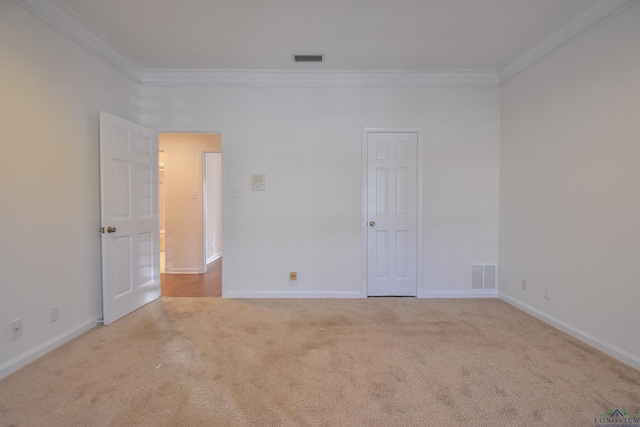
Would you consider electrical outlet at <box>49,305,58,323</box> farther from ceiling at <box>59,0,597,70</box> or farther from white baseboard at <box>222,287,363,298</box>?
ceiling at <box>59,0,597,70</box>

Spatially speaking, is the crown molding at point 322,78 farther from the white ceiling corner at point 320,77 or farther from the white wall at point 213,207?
the white wall at point 213,207

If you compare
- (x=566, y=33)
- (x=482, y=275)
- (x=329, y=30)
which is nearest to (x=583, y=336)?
(x=482, y=275)

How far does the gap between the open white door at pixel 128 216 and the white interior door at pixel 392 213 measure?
2.57m

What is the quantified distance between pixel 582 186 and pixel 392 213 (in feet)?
5.78

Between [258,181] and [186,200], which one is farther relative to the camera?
[186,200]

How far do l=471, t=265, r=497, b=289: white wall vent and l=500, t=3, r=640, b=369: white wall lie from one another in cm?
25

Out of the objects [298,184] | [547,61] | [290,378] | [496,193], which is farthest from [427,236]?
[290,378]

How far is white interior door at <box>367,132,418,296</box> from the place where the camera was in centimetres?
364

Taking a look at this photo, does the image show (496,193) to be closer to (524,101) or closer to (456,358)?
(524,101)

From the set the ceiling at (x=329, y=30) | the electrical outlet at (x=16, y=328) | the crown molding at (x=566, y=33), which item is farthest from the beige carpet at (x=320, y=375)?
the ceiling at (x=329, y=30)

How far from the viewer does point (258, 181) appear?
3.63 metres

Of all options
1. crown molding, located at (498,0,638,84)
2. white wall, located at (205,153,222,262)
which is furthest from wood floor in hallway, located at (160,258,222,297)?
crown molding, located at (498,0,638,84)

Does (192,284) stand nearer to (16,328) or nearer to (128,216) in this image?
(128,216)

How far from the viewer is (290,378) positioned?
202cm
